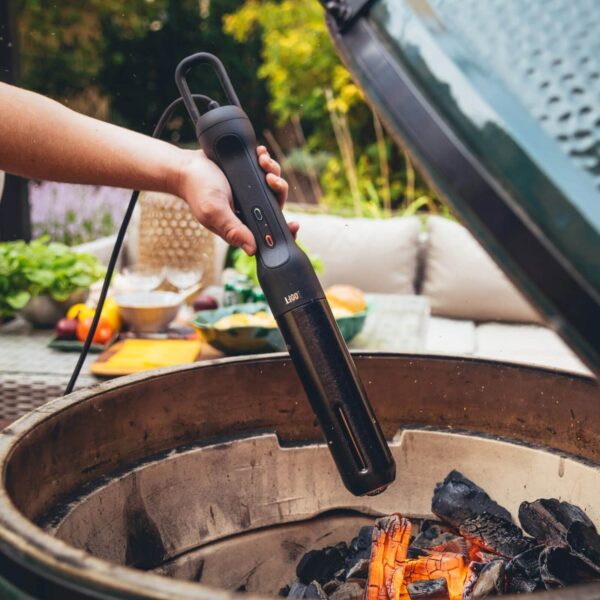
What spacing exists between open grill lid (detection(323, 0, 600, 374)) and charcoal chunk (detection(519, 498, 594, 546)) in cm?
70

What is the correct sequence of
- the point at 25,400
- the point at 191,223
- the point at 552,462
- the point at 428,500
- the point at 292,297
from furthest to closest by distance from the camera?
the point at 191,223, the point at 25,400, the point at 428,500, the point at 552,462, the point at 292,297

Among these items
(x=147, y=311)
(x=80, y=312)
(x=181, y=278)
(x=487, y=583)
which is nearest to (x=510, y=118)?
(x=487, y=583)

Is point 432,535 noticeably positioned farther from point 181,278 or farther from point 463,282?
point 463,282

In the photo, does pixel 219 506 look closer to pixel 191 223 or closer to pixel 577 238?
pixel 577 238

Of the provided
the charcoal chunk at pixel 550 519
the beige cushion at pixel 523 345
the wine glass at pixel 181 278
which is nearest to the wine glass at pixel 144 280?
the wine glass at pixel 181 278

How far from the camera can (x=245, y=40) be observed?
29.7 ft

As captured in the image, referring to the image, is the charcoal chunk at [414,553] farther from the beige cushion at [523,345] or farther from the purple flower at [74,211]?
the purple flower at [74,211]

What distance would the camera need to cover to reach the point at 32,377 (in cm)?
207

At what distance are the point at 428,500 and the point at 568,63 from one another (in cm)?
102

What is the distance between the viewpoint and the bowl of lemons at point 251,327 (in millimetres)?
2094

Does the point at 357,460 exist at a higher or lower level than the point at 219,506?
higher

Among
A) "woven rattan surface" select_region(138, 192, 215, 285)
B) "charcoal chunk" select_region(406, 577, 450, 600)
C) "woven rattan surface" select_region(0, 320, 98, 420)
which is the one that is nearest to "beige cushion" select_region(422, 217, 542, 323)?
"woven rattan surface" select_region(138, 192, 215, 285)

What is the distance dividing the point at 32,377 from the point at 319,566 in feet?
3.74

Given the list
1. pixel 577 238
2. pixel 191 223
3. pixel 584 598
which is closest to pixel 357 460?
pixel 584 598
